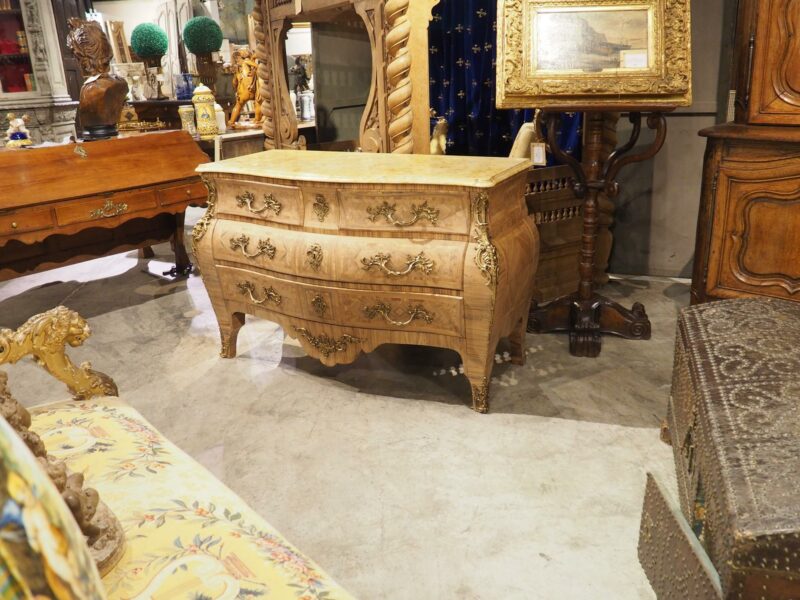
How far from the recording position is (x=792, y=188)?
2.68m

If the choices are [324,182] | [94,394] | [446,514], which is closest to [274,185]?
[324,182]

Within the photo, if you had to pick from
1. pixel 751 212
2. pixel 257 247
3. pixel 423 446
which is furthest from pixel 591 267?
pixel 257 247

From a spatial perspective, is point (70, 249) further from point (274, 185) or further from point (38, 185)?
point (274, 185)

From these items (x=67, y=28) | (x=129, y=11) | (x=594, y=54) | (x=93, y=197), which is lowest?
(x=93, y=197)

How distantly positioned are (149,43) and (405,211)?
3728 mm

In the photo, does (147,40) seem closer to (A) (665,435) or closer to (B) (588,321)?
(B) (588,321)

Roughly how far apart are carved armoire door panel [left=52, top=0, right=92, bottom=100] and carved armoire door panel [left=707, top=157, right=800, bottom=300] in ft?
27.0

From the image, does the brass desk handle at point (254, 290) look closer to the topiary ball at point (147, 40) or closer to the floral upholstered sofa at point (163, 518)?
the floral upholstered sofa at point (163, 518)

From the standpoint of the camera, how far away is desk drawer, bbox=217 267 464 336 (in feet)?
8.56

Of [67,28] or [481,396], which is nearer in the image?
[481,396]

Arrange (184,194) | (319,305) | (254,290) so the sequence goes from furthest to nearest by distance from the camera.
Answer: (184,194) < (254,290) < (319,305)

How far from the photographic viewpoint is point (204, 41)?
4.95 metres

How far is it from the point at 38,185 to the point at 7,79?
5.83 m

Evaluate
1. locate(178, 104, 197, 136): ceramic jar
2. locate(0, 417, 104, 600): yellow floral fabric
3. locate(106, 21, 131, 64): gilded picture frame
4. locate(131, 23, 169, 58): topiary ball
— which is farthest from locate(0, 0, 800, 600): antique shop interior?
locate(106, 21, 131, 64): gilded picture frame
